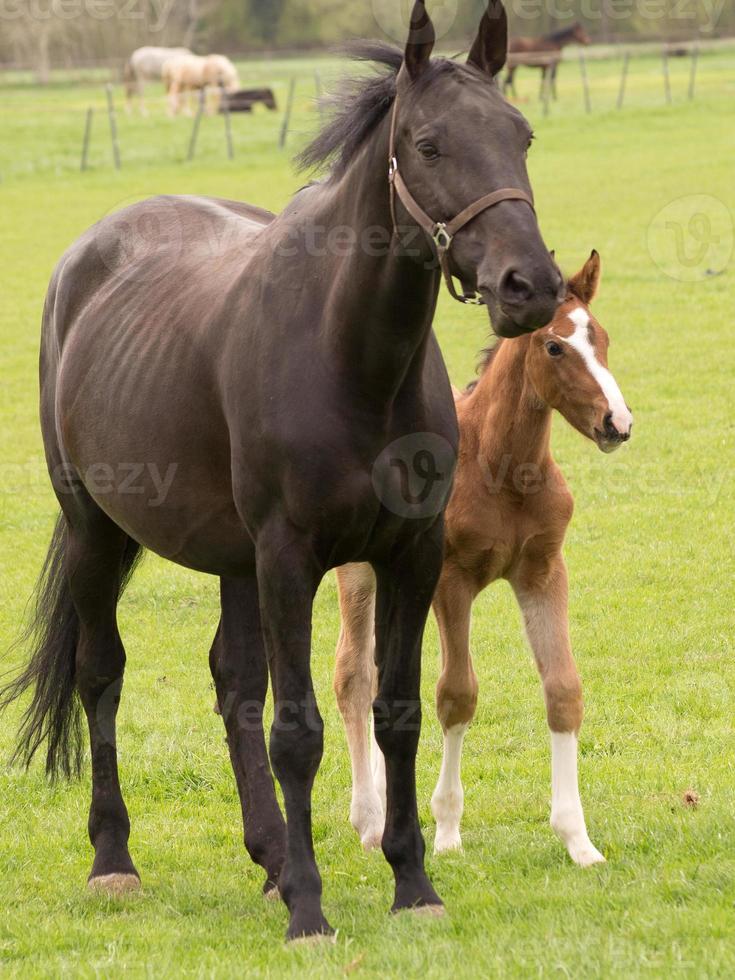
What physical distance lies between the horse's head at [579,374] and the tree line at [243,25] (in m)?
41.1

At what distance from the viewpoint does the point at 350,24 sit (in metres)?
49.2

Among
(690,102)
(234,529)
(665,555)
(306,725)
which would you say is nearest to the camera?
(306,725)

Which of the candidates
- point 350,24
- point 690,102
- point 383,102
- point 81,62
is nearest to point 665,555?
point 383,102

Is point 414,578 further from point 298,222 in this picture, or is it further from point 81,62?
point 81,62

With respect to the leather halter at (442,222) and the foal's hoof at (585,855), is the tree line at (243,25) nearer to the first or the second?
the foal's hoof at (585,855)

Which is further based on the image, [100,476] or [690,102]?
[690,102]

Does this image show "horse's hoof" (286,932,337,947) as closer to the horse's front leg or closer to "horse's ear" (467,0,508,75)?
the horse's front leg

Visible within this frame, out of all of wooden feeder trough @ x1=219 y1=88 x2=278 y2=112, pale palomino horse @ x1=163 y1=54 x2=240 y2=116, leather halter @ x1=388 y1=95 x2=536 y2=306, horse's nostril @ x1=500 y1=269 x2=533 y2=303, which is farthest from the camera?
pale palomino horse @ x1=163 y1=54 x2=240 y2=116

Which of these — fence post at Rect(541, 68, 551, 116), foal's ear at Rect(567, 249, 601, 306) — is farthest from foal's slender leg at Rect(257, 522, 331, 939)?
fence post at Rect(541, 68, 551, 116)

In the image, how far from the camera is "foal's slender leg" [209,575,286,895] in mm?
4688

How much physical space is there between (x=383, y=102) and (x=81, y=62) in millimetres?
54512

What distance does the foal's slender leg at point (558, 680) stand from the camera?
4516mm

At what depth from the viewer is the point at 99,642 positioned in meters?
5.03

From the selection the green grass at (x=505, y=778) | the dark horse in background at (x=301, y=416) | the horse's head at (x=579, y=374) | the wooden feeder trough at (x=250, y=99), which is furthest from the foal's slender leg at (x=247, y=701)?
the wooden feeder trough at (x=250, y=99)
